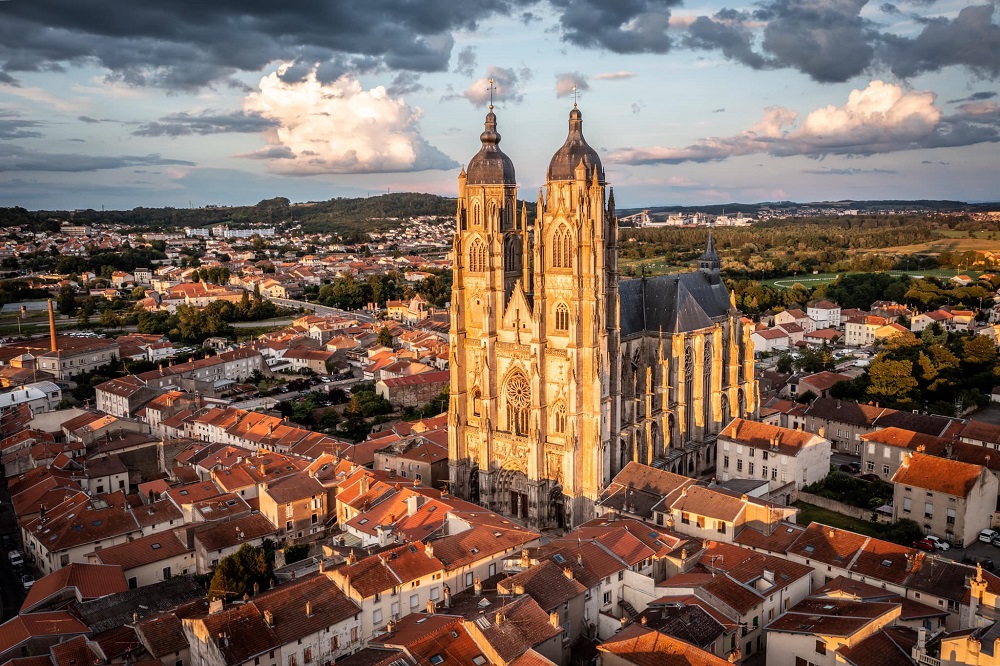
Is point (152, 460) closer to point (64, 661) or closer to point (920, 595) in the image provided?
point (64, 661)

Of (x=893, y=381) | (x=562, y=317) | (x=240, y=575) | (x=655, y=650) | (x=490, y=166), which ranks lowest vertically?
(x=240, y=575)

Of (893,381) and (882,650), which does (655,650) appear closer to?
(882,650)

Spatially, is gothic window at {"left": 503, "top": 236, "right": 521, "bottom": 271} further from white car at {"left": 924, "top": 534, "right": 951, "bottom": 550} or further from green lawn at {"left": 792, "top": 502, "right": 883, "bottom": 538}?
white car at {"left": 924, "top": 534, "right": 951, "bottom": 550}

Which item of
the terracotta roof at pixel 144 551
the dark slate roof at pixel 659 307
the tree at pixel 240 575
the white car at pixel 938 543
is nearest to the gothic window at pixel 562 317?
the dark slate roof at pixel 659 307

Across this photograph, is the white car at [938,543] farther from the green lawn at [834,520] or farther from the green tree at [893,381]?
the green tree at [893,381]

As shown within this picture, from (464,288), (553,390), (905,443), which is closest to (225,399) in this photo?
(464,288)

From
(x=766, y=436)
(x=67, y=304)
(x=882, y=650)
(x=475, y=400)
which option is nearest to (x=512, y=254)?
(x=475, y=400)
